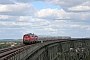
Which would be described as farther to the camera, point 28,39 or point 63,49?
point 63,49

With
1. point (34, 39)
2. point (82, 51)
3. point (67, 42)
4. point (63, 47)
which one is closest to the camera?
point (34, 39)

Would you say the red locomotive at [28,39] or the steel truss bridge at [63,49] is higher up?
the red locomotive at [28,39]

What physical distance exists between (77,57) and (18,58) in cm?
9727

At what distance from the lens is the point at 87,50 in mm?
127688

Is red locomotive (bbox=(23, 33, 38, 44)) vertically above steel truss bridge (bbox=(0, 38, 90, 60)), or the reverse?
red locomotive (bbox=(23, 33, 38, 44))

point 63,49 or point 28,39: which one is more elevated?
point 28,39

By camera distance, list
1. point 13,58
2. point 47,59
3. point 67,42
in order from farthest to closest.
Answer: point 67,42
point 47,59
point 13,58

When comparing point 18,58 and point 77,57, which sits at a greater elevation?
point 18,58

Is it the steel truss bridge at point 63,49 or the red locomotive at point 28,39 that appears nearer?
the steel truss bridge at point 63,49

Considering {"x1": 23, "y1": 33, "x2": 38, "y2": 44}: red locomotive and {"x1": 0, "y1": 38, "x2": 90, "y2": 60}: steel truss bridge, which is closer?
{"x1": 0, "y1": 38, "x2": 90, "y2": 60}: steel truss bridge

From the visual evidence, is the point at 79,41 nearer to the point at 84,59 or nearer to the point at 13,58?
the point at 84,59

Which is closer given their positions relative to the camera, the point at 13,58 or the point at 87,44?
the point at 13,58

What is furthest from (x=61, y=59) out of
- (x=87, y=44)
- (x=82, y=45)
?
(x=87, y=44)

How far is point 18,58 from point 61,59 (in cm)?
6535
